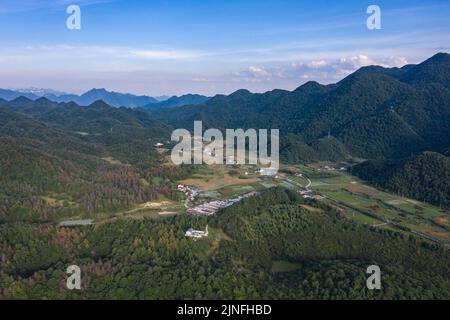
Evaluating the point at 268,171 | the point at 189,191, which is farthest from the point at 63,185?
the point at 268,171

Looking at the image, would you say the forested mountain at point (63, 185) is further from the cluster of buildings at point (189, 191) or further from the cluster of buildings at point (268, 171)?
the cluster of buildings at point (268, 171)

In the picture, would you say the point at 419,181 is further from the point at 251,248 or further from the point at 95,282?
the point at 95,282

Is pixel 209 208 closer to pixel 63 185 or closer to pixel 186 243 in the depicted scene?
pixel 186 243

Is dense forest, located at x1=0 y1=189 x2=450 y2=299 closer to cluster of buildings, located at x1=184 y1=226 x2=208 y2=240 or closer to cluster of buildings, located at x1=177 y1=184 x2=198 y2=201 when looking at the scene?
cluster of buildings, located at x1=184 y1=226 x2=208 y2=240

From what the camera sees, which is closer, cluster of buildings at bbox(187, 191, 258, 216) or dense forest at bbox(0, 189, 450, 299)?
dense forest at bbox(0, 189, 450, 299)

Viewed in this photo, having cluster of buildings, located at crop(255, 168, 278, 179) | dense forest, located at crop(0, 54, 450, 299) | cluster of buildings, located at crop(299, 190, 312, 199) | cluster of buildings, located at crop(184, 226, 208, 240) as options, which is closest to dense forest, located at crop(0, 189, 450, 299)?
dense forest, located at crop(0, 54, 450, 299)

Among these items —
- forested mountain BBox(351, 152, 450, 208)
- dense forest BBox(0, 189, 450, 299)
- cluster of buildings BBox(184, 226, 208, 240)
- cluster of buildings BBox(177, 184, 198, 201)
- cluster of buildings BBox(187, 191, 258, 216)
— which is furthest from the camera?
forested mountain BBox(351, 152, 450, 208)
